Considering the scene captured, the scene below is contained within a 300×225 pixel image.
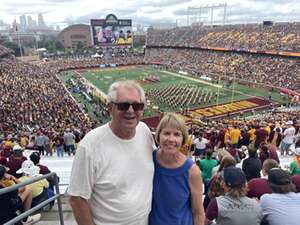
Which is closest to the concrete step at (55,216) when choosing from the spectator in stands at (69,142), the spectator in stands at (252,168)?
the spectator in stands at (252,168)

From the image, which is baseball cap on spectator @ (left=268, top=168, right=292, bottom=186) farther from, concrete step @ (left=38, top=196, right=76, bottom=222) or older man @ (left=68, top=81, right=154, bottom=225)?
concrete step @ (left=38, top=196, right=76, bottom=222)

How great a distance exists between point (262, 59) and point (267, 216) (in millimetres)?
55914

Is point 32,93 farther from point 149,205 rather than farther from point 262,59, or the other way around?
point 262,59

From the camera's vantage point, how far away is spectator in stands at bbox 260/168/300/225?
3090 millimetres

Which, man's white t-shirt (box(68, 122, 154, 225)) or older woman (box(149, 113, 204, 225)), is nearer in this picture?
man's white t-shirt (box(68, 122, 154, 225))

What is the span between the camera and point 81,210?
2285 mm

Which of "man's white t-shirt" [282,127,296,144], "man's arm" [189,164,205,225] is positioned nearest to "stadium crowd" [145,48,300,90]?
"man's white t-shirt" [282,127,296,144]

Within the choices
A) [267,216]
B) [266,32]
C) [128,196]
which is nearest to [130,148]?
[128,196]

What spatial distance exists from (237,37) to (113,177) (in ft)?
227

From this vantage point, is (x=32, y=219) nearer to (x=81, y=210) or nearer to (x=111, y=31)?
(x=81, y=210)

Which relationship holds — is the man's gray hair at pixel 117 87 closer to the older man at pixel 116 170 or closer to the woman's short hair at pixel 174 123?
the older man at pixel 116 170

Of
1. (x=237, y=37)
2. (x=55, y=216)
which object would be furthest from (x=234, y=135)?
(x=237, y=37)

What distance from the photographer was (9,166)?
5.64 meters

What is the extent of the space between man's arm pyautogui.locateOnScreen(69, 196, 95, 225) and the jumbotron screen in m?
67.4
